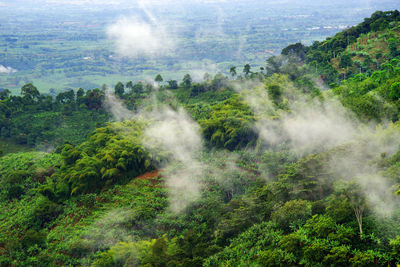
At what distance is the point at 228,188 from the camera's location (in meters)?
18.4

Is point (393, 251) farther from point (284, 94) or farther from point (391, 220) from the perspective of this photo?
point (284, 94)

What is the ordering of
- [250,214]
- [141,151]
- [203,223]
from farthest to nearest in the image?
[141,151] < [203,223] < [250,214]

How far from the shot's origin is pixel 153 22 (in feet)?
610

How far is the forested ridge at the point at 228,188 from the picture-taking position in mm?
11984

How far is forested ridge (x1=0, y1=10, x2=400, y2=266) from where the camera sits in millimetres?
11984

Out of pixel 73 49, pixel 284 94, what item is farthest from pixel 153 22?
pixel 284 94

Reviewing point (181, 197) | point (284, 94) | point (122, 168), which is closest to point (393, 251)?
point (181, 197)

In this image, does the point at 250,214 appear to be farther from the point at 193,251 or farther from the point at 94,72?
the point at 94,72

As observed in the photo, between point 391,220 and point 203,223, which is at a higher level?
point 391,220

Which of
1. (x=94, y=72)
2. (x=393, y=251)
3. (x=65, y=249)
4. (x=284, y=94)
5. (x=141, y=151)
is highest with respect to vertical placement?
(x=94, y=72)

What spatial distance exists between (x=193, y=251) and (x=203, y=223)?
7.75 feet

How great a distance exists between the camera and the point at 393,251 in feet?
33.3

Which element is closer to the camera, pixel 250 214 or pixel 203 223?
pixel 250 214

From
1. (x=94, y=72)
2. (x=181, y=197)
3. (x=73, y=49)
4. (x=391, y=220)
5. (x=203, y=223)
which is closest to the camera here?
(x=391, y=220)
